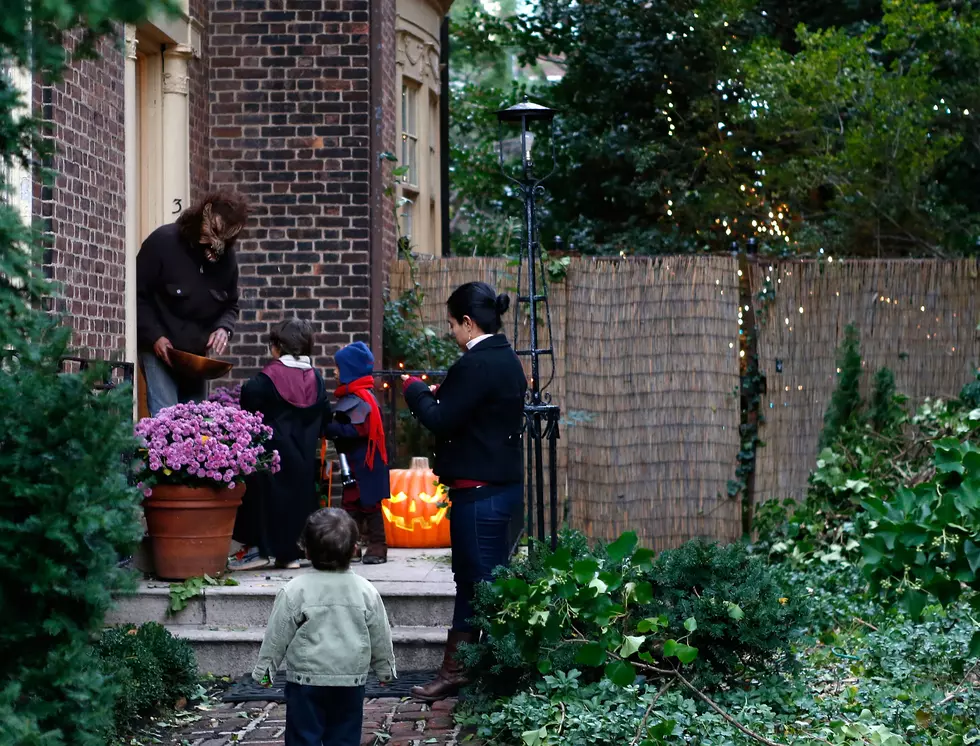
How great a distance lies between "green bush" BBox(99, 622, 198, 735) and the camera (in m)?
5.18

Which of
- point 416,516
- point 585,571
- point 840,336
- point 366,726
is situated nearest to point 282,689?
point 366,726

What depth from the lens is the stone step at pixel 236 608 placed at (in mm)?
6574

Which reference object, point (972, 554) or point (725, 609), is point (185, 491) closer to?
point (725, 609)

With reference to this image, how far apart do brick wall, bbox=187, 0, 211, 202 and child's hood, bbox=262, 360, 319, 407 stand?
242 cm

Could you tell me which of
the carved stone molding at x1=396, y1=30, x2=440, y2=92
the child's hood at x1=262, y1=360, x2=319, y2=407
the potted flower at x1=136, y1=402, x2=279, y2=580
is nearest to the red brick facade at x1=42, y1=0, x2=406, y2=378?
the carved stone molding at x1=396, y1=30, x2=440, y2=92

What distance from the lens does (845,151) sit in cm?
1166

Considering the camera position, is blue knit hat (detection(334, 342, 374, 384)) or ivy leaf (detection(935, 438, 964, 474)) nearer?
ivy leaf (detection(935, 438, 964, 474))

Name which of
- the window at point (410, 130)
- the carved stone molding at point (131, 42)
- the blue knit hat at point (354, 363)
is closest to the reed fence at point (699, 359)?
the window at point (410, 130)

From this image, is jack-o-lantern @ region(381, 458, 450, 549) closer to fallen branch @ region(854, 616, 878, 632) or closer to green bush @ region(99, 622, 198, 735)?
green bush @ region(99, 622, 198, 735)

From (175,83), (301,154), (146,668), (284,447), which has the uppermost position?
(175,83)

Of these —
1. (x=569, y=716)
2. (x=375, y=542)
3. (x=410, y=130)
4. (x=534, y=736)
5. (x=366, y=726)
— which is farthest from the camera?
(x=410, y=130)

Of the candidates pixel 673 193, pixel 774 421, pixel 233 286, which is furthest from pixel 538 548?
pixel 673 193

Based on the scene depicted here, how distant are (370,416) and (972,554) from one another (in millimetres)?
3869

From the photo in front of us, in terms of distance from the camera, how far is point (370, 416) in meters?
7.47
